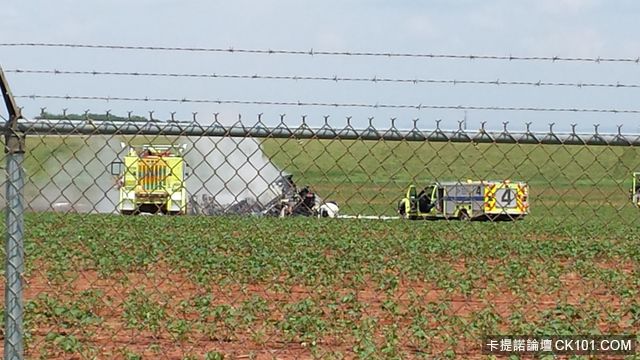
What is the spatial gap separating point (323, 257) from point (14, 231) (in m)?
9.30

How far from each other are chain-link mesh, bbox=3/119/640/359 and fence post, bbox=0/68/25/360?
0.28 feet

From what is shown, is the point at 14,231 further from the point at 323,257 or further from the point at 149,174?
the point at 323,257

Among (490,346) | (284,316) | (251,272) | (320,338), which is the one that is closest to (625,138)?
(490,346)

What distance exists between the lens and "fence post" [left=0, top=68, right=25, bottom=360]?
4.57 m

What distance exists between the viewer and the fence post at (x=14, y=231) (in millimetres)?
4574

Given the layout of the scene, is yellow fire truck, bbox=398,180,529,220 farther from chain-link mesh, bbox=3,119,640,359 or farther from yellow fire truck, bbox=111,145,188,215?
yellow fire truck, bbox=111,145,188,215

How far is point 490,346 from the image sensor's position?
284 inches

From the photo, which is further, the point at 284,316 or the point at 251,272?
the point at 251,272

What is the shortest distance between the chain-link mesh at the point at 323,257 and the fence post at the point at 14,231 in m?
0.08

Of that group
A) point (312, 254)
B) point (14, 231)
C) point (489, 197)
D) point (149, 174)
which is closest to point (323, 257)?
point (312, 254)

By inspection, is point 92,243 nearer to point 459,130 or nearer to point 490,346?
point 490,346

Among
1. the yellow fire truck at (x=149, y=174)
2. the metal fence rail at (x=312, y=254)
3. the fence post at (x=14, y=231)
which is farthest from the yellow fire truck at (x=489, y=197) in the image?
the fence post at (x=14, y=231)

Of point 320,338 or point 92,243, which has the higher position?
point 92,243

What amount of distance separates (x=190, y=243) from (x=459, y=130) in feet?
36.7
